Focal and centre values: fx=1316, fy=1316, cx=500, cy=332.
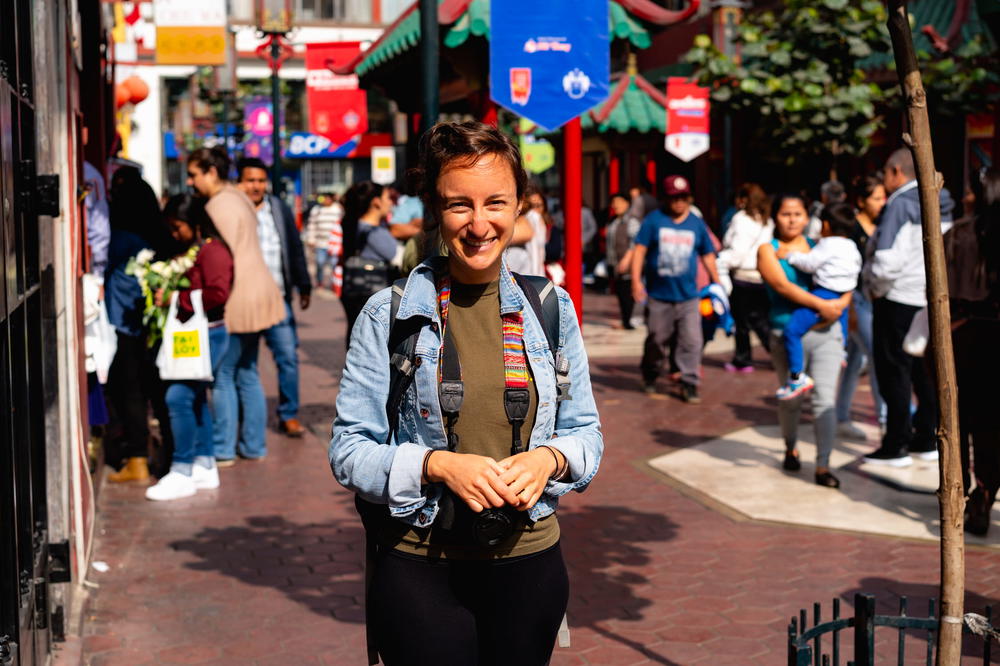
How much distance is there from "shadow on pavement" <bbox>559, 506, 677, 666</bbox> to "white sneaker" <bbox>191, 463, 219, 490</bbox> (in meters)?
2.27

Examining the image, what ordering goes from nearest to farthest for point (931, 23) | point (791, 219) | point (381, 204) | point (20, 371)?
point (20, 371)
point (791, 219)
point (381, 204)
point (931, 23)

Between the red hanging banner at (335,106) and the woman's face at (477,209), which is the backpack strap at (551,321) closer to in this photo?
the woman's face at (477,209)

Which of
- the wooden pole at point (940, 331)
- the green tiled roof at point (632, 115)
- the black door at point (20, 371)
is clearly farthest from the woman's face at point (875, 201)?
the green tiled roof at point (632, 115)

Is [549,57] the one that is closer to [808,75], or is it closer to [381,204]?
[381,204]

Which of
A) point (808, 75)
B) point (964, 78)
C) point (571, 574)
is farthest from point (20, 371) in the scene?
point (964, 78)

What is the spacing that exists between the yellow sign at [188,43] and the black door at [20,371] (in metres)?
9.77

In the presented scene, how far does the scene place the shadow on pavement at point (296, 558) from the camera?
592cm

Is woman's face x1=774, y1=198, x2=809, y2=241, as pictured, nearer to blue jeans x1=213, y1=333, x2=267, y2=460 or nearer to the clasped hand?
blue jeans x1=213, y1=333, x2=267, y2=460

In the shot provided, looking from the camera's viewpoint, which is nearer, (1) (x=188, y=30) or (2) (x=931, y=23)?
(1) (x=188, y=30)

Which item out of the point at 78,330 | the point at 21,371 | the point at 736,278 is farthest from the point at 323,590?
the point at 736,278

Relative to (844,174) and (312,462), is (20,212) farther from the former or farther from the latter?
(844,174)

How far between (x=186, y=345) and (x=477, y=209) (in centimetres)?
517

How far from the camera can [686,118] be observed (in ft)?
56.2

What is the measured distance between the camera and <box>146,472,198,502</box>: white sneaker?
A: 25.7 feet
